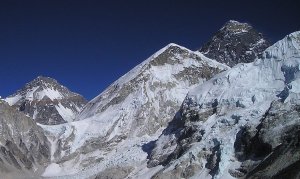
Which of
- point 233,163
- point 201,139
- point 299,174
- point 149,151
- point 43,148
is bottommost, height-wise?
point 299,174

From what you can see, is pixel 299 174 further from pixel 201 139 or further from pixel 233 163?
pixel 201 139

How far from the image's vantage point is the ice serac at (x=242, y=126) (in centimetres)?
9188

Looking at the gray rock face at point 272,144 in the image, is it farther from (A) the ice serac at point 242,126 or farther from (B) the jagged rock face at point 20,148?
(B) the jagged rock face at point 20,148

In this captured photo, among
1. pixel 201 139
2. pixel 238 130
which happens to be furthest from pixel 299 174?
pixel 201 139

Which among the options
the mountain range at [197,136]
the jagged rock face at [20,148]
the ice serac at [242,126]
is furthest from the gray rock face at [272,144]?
the jagged rock face at [20,148]

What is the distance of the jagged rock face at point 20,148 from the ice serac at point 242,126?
51332mm

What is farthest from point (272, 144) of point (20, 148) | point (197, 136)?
point (20, 148)

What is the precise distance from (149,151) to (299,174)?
276ft

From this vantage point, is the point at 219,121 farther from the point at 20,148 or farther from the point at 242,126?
the point at 20,148

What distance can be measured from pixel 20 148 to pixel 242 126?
9976 cm

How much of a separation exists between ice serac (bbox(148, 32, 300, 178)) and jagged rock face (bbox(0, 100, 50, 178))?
168 feet

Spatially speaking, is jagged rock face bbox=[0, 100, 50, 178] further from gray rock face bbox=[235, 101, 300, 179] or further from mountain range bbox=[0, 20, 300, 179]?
gray rock face bbox=[235, 101, 300, 179]

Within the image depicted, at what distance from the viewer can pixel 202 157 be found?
4306 inches

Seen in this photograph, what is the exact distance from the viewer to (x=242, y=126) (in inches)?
4294
